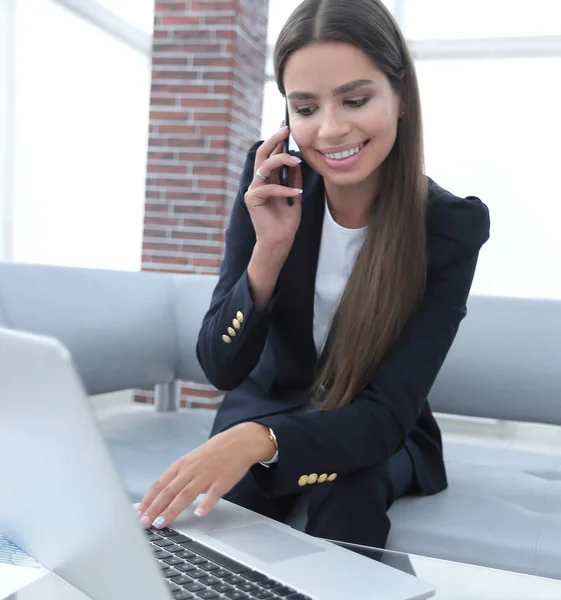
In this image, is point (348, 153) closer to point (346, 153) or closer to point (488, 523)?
point (346, 153)

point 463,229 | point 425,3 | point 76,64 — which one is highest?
point 425,3

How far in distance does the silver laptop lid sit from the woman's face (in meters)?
0.84

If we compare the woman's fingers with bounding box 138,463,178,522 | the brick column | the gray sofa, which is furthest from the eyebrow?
the brick column

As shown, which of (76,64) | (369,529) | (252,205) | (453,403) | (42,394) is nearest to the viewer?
(42,394)

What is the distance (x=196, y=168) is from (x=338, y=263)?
286 cm

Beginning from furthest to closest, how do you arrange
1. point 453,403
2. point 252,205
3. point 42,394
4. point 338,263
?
point 453,403 → point 338,263 → point 252,205 → point 42,394

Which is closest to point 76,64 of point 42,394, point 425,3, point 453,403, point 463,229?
point 425,3

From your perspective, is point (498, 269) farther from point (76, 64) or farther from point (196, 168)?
point (76, 64)

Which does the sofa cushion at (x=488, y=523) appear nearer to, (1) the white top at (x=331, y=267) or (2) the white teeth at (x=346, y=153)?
(1) the white top at (x=331, y=267)

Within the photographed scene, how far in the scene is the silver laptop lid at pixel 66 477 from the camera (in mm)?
547

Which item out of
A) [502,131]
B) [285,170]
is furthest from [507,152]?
[285,170]

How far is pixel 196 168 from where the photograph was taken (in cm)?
422

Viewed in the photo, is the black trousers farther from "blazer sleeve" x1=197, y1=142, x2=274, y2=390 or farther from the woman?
"blazer sleeve" x1=197, y1=142, x2=274, y2=390

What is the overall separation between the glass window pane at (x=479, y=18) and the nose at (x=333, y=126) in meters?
4.22
